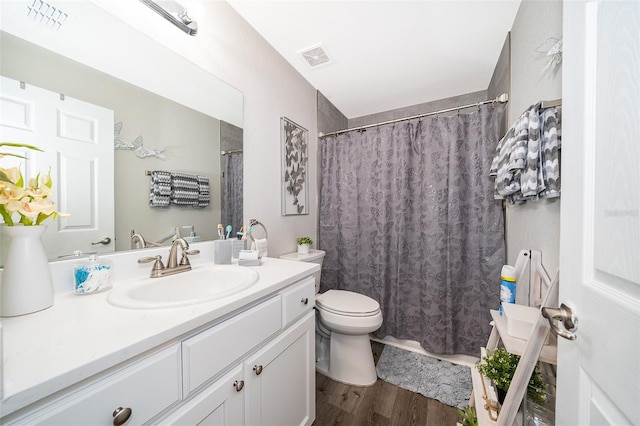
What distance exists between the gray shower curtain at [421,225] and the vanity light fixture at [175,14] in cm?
135

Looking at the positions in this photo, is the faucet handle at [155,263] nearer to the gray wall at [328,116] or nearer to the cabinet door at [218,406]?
the cabinet door at [218,406]

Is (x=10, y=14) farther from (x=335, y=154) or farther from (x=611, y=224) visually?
(x=335, y=154)

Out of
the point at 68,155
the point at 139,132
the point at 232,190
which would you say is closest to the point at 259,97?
the point at 232,190

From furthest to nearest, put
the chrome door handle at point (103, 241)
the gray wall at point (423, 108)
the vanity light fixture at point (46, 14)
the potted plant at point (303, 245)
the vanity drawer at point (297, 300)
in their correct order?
1. the gray wall at point (423, 108)
2. the potted plant at point (303, 245)
3. the vanity drawer at point (297, 300)
4. the chrome door handle at point (103, 241)
5. the vanity light fixture at point (46, 14)

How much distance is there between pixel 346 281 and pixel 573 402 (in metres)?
1.68

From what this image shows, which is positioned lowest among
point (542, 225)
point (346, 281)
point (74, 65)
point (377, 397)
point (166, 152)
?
point (377, 397)

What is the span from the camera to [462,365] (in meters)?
1.66

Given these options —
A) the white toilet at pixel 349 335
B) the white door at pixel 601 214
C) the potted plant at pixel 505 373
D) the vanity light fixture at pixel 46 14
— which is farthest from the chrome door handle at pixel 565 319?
the vanity light fixture at pixel 46 14

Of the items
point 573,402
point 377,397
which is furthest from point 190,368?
point 377,397

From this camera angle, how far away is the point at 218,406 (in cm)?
65

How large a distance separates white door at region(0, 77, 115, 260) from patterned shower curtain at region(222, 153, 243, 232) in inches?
19.4

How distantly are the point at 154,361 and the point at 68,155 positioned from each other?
745 millimetres

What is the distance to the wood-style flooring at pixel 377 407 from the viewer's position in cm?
123

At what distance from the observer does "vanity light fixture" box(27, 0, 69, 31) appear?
690mm
